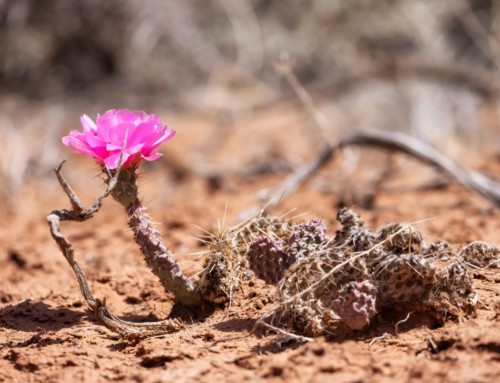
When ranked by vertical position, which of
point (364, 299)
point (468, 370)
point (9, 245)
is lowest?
point (468, 370)

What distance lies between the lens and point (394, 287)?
203 cm

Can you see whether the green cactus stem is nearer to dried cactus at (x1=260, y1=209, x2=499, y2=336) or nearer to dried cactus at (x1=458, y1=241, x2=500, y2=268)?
dried cactus at (x1=260, y1=209, x2=499, y2=336)

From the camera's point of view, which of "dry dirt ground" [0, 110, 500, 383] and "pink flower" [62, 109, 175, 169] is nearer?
"dry dirt ground" [0, 110, 500, 383]

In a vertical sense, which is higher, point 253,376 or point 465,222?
point 465,222

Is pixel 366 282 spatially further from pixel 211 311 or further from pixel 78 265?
pixel 78 265

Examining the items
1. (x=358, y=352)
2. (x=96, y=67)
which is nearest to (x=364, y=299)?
(x=358, y=352)

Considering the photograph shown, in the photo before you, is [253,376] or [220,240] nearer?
[253,376]

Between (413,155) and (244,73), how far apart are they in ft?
17.4

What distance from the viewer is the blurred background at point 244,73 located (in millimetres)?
6141

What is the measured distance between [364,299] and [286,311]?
24cm

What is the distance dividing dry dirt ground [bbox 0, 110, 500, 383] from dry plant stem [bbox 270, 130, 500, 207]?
12cm

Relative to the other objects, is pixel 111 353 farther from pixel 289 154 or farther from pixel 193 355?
pixel 289 154

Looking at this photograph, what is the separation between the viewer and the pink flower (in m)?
2.09

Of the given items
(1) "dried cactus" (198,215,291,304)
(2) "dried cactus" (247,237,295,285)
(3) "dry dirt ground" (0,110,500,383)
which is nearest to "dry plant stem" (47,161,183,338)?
(3) "dry dirt ground" (0,110,500,383)
